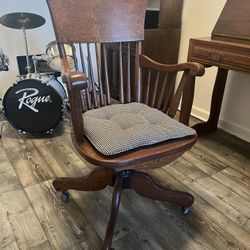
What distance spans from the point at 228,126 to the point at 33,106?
1555mm

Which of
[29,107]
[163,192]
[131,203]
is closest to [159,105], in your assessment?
[163,192]

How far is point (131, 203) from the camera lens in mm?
1281

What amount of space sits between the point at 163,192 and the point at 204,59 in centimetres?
88

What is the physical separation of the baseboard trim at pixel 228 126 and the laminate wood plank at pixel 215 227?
850 millimetres

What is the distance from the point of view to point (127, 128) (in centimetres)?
100

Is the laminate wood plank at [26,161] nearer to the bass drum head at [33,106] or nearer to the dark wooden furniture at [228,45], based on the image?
the bass drum head at [33,106]

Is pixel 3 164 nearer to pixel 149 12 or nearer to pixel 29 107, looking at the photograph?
pixel 29 107

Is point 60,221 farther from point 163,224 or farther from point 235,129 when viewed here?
point 235,129

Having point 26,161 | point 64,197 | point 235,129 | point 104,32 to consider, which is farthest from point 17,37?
point 235,129

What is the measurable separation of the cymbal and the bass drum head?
465mm

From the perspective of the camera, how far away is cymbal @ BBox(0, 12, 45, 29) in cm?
180

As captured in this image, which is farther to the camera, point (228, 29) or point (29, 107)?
point (29, 107)

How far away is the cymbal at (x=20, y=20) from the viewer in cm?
180

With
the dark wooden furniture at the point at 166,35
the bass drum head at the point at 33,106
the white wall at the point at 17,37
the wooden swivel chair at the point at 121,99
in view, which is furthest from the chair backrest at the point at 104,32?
the white wall at the point at 17,37
